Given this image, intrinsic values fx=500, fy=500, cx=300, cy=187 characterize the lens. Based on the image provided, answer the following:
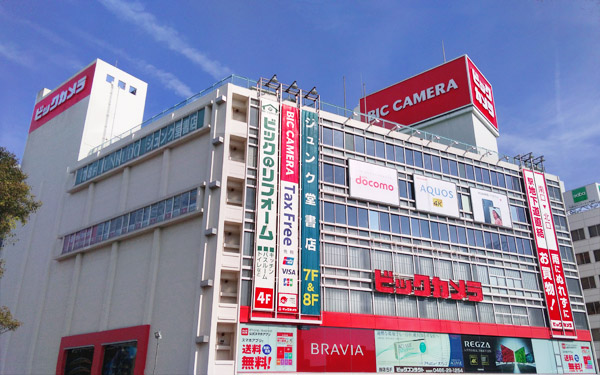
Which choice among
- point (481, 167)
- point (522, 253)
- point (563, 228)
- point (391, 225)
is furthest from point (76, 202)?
point (563, 228)

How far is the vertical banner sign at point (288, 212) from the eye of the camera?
3688 cm

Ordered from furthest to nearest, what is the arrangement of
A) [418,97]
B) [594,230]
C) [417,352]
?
[594,230], [418,97], [417,352]

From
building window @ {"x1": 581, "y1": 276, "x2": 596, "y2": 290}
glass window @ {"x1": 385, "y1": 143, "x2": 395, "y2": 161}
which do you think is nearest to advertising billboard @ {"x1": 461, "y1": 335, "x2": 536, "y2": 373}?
glass window @ {"x1": 385, "y1": 143, "x2": 395, "y2": 161}

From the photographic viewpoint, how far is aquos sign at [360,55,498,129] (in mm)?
61406

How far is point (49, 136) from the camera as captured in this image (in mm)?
63000

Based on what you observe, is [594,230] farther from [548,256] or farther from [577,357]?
[577,357]

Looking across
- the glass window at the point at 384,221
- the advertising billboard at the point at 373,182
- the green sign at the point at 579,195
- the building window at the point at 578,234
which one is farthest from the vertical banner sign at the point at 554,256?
the glass window at the point at 384,221

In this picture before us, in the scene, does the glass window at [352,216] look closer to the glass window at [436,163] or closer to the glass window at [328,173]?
the glass window at [328,173]

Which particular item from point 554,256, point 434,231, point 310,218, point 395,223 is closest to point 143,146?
point 310,218

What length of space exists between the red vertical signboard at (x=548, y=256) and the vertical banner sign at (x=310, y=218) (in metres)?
27.0

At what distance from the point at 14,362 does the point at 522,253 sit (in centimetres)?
5335

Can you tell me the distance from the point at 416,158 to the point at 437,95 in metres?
17.8

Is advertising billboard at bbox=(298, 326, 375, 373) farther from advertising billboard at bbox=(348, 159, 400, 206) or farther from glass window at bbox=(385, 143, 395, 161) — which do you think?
glass window at bbox=(385, 143, 395, 161)

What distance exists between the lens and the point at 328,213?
4153 centimetres
